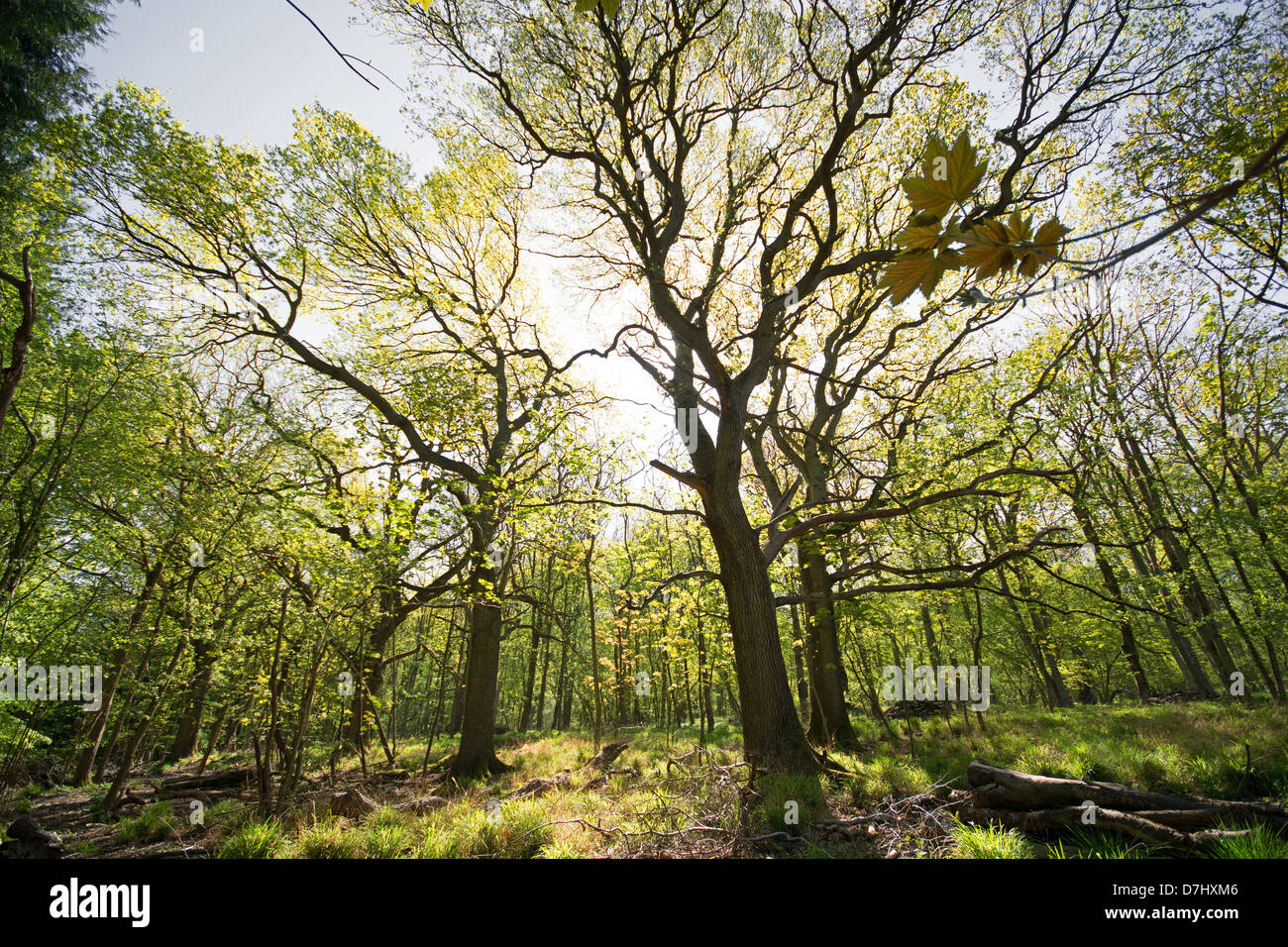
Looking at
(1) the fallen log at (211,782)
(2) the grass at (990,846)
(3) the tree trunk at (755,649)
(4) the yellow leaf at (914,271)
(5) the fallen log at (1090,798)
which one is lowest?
(1) the fallen log at (211,782)

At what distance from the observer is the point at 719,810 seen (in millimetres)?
4738

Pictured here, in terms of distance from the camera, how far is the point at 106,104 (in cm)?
765

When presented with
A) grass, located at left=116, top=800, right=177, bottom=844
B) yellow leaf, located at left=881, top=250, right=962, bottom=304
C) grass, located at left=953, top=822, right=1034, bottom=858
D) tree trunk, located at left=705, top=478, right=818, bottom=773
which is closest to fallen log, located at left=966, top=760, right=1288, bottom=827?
grass, located at left=953, top=822, right=1034, bottom=858

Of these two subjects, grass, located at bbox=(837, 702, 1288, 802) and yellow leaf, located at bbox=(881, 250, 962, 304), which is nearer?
yellow leaf, located at bbox=(881, 250, 962, 304)

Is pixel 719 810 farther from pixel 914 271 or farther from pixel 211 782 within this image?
pixel 211 782

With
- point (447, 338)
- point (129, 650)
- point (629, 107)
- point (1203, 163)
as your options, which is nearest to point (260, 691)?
point (129, 650)

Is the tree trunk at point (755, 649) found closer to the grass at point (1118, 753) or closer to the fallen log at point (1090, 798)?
the grass at point (1118, 753)

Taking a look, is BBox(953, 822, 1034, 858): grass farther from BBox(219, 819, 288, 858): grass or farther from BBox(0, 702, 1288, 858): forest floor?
BBox(219, 819, 288, 858): grass

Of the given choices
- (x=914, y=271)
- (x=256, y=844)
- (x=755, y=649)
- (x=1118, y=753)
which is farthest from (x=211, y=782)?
(x=1118, y=753)

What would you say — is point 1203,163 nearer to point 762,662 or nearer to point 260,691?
point 762,662

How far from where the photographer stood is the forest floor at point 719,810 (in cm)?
409

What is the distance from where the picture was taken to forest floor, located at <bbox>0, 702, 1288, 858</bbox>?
4094 millimetres

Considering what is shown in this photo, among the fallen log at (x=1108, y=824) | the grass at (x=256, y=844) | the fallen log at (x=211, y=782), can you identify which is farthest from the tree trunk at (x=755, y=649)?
the fallen log at (x=211, y=782)
